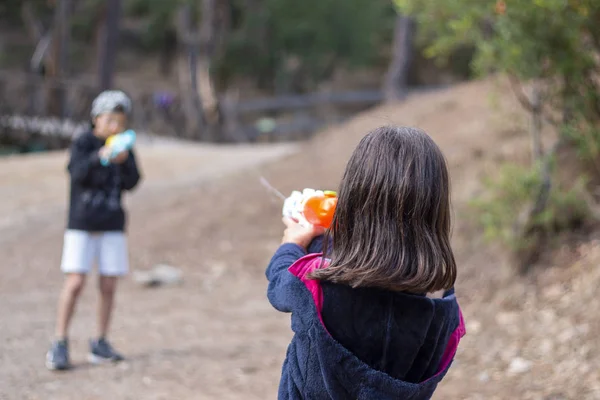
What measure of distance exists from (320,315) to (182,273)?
6.71m

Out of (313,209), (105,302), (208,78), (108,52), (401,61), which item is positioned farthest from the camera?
(208,78)

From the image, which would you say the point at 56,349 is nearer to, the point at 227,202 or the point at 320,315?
the point at 320,315

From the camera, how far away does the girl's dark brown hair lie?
2062mm

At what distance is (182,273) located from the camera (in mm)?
8656

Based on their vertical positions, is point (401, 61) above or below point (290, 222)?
above

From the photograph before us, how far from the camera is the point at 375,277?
204cm

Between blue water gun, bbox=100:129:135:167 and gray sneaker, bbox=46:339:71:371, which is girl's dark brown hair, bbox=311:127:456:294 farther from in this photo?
gray sneaker, bbox=46:339:71:371

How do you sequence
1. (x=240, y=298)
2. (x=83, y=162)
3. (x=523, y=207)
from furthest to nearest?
(x=240, y=298) → (x=523, y=207) → (x=83, y=162)

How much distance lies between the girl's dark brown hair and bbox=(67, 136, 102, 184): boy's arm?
2965mm

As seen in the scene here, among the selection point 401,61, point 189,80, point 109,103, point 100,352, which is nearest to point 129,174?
point 109,103

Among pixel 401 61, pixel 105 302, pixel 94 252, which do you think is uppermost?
pixel 401 61

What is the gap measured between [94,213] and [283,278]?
2.91m

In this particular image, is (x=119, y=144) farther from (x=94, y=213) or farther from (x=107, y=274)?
(x=107, y=274)

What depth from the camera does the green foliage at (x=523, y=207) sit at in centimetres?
627
